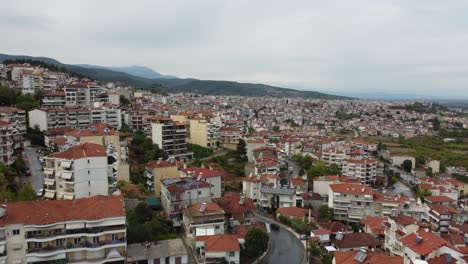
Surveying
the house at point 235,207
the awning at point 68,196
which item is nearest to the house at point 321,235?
the house at point 235,207

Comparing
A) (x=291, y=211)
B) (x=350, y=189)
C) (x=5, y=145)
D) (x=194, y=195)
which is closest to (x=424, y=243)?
(x=291, y=211)

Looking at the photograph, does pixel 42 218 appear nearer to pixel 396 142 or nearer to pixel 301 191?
pixel 301 191

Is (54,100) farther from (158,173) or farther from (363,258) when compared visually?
(363,258)

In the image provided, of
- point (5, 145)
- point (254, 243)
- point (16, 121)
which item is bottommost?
point (254, 243)

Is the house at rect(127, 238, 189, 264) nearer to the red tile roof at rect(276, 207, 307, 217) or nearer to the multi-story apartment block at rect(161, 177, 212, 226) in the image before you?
the multi-story apartment block at rect(161, 177, 212, 226)

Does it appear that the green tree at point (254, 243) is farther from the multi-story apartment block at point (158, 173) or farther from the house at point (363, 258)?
the multi-story apartment block at point (158, 173)

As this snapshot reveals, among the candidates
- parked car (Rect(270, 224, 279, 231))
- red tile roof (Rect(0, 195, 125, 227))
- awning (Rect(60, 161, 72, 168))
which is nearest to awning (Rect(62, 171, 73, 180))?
awning (Rect(60, 161, 72, 168))

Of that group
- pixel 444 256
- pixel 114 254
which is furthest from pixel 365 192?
pixel 114 254
